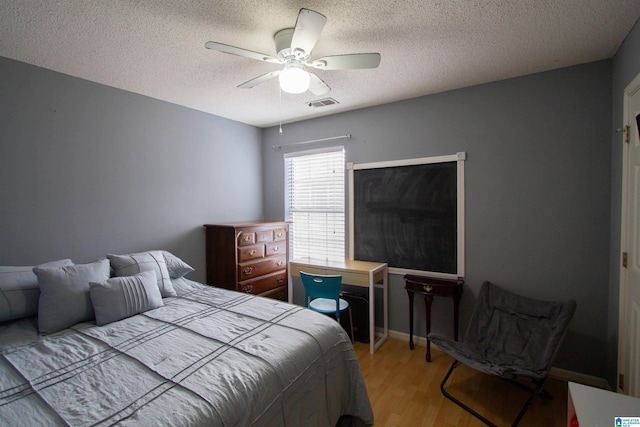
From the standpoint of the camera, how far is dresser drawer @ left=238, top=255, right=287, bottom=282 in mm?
3182

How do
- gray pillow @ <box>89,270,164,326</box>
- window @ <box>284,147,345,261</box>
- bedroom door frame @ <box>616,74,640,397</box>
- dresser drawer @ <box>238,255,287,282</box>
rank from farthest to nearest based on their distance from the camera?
1. window @ <box>284,147,345,261</box>
2. dresser drawer @ <box>238,255,287,282</box>
3. gray pillow @ <box>89,270,164,326</box>
4. bedroom door frame @ <box>616,74,640,397</box>

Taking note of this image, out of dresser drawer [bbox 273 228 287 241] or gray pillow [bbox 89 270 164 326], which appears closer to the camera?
gray pillow [bbox 89 270 164 326]

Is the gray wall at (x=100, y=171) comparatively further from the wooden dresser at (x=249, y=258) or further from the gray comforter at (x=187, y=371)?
the gray comforter at (x=187, y=371)

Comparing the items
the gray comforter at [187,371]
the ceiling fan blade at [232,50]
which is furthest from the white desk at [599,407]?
the ceiling fan blade at [232,50]

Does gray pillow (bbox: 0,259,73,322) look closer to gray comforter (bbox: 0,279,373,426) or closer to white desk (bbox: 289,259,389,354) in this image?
gray comforter (bbox: 0,279,373,426)

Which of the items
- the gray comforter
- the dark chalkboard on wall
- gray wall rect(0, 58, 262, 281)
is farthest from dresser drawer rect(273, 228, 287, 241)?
the gray comforter

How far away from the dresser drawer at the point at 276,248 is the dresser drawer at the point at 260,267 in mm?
62

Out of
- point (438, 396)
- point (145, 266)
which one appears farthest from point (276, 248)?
point (438, 396)

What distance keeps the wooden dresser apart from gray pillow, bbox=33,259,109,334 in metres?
1.33

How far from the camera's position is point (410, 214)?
307 centimetres

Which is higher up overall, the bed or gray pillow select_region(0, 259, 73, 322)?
gray pillow select_region(0, 259, 73, 322)

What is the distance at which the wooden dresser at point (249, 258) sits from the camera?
10.3 feet

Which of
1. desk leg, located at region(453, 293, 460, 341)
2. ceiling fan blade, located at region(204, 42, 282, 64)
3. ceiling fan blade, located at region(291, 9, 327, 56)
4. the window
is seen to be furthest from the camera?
the window

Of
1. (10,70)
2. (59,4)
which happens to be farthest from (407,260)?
(10,70)
